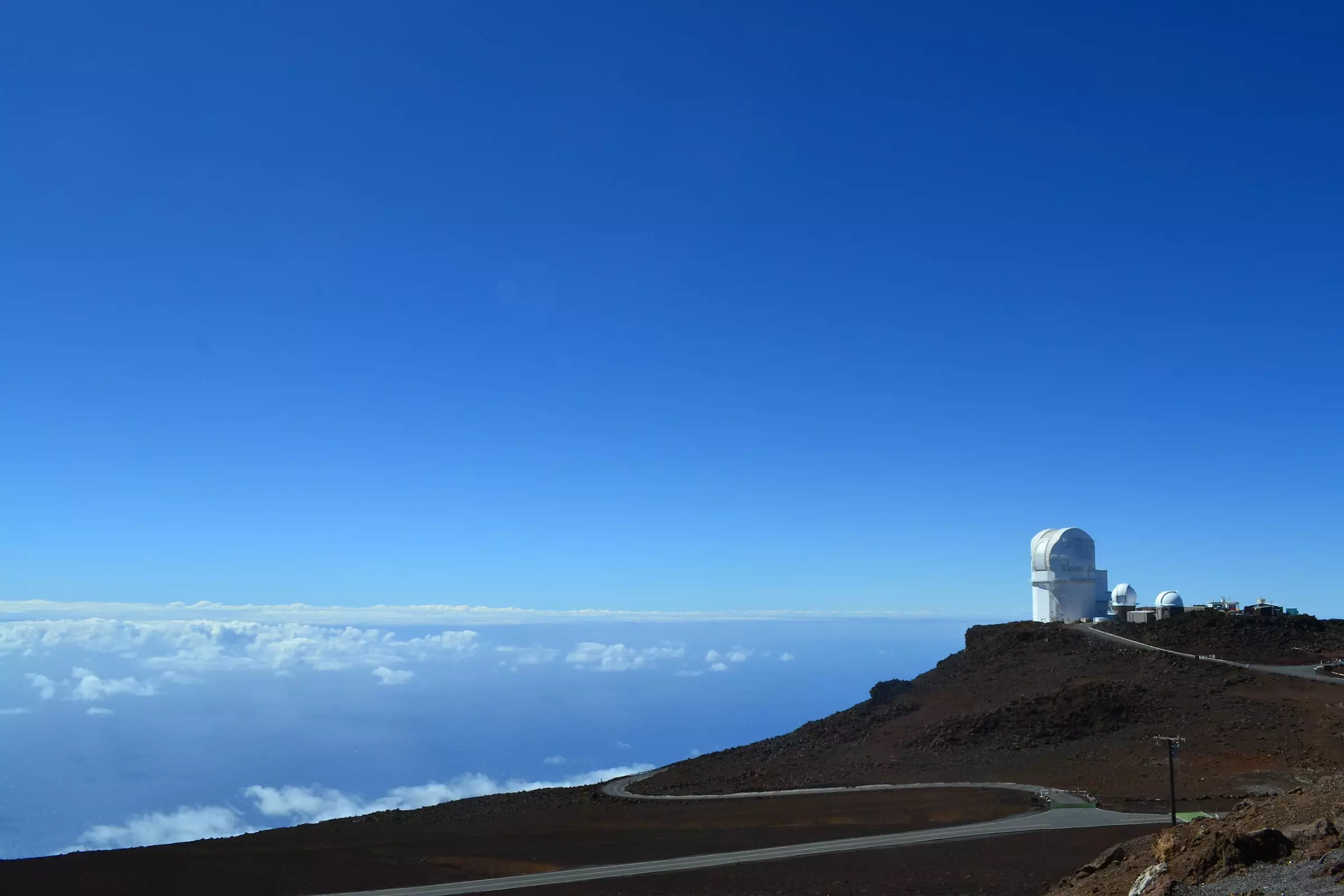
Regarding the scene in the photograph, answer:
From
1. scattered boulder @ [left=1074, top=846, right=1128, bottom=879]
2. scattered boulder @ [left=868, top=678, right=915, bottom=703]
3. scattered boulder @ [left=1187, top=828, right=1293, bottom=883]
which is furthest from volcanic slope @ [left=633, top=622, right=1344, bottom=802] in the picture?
scattered boulder @ [left=1187, top=828, right=1293, bottom=883]

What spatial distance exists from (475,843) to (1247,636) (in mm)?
46260

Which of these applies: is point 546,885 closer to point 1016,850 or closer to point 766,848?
point 766,848

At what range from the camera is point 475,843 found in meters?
34.4

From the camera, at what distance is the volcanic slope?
3712 cm

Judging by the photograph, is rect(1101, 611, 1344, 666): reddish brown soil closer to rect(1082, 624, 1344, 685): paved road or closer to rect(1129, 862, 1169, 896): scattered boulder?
rect(1082, 624, 1344, 685): paved road

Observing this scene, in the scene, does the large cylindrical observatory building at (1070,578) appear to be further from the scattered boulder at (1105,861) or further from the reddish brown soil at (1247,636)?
the scattered boulder at (1105,861)

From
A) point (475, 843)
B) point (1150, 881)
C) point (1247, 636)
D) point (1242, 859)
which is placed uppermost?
point (1247, 636)

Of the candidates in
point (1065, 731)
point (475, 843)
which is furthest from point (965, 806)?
point (475, 843)

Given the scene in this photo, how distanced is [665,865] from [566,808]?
1221 centimetres

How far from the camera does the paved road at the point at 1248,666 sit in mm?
45875

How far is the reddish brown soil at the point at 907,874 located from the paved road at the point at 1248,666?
79.0 ft

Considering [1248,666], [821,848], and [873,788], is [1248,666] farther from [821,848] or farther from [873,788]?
[821,848]

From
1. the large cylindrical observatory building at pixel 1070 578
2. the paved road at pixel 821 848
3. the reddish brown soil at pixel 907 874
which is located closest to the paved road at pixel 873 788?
the paved road at pixel 821 848

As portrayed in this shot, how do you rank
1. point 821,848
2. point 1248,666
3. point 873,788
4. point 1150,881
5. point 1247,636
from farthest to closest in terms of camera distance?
point 1247,636 → point 1248,666 → point 873,788 → point 821,848 → point 1150,881
